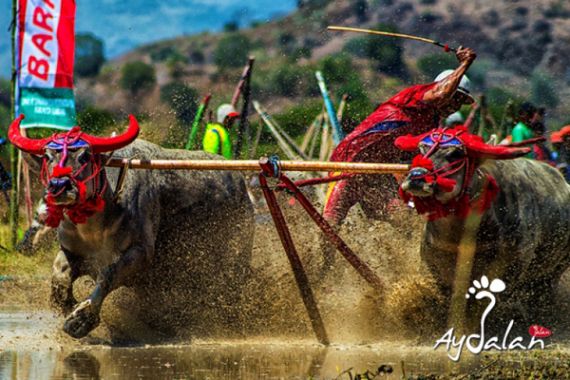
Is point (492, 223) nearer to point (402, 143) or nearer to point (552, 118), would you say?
point (402, 143)

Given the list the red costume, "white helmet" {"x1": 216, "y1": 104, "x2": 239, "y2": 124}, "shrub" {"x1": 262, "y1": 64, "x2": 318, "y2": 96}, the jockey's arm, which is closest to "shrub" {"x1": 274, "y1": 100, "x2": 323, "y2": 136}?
"white helmet" {"x1": 216, "y1": 104, "x2": 239, "y2": 124}

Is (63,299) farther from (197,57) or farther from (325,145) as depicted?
(197,57)

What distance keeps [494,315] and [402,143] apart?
1594 mm

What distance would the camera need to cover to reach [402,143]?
30.8ft

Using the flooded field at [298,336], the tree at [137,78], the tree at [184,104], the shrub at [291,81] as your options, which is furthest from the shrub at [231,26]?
the flooded field at [298,336]

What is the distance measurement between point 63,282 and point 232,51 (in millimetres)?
60073

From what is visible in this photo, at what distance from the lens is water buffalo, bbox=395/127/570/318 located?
29.6 ft

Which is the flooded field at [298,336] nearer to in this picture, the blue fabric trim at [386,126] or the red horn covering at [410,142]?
the blue fabric trim at [386,126]

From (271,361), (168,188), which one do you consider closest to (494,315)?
(271,361)

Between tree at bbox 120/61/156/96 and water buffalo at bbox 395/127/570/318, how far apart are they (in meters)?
50.7

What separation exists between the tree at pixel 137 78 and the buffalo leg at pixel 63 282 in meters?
51.1

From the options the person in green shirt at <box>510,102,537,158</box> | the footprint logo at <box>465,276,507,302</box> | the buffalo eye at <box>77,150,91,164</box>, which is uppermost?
the person in green shirt at <box>510,102,537,158</box>

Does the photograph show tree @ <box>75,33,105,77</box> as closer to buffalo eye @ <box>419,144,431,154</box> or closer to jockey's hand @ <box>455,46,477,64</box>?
jockey's hand @ <box>455,46,477,64</box>

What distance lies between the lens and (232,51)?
69.1 m
